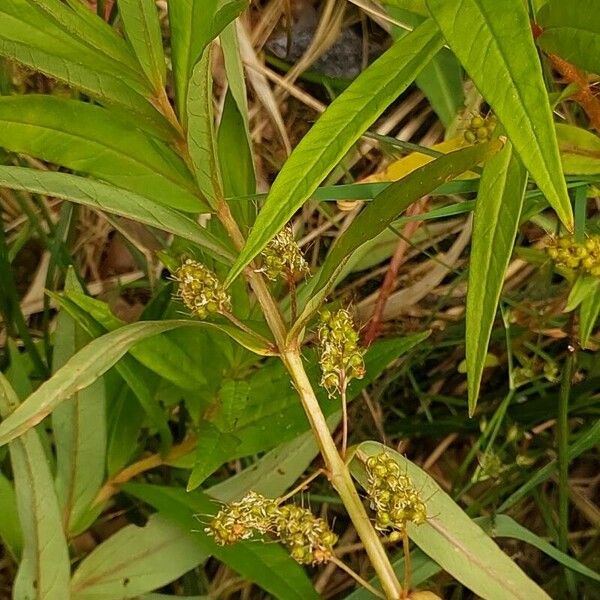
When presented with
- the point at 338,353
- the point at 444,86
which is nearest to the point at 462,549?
the point at 338,353

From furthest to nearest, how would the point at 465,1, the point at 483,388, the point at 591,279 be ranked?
the point at 483,388 → the point at 591,279 → the point at 465,1

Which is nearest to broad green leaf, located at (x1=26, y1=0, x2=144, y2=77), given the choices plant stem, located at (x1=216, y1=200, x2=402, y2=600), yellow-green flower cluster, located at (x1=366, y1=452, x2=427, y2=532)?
plant stem, located at (x1=216, y1=200, x2=402, y2=600)

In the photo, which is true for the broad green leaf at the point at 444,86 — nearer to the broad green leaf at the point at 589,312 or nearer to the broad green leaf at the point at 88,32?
the broad green leaf at the point at 589,312

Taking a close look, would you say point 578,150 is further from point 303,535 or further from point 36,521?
point 36,521

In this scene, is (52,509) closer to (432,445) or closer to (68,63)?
(68,63)

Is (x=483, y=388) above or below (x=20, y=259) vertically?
below

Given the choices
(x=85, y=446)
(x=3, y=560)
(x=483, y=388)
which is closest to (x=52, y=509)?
(x=85, y=446)

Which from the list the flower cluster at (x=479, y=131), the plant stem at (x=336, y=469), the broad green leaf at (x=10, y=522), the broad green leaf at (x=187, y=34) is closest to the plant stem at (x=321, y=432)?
the plant stem at (x=336, y=469)
